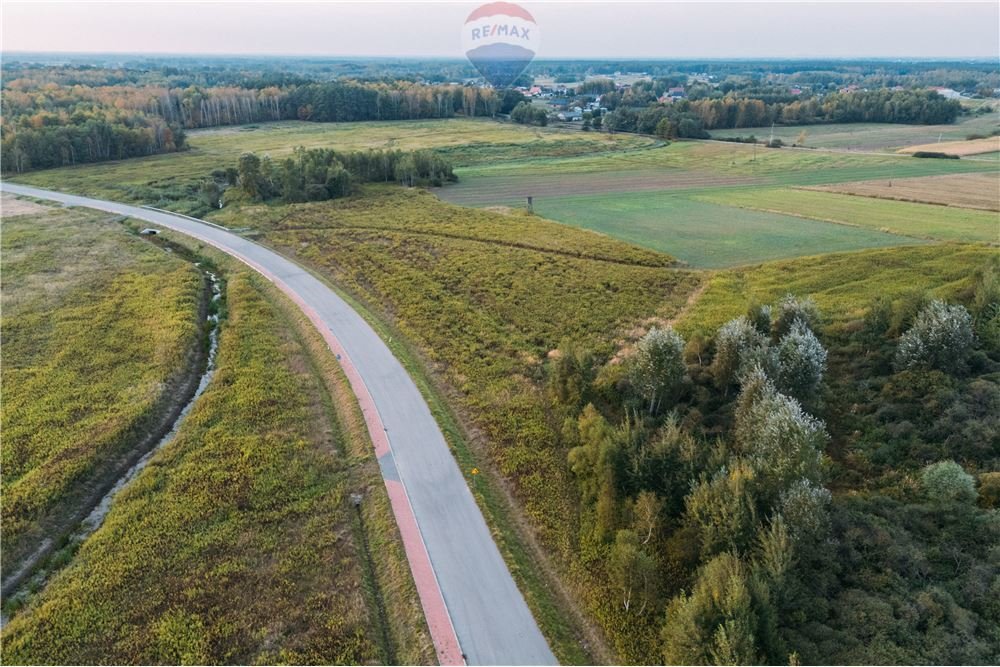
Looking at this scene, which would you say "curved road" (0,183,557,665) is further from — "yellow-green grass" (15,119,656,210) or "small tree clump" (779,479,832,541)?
"yellow-green grass" (15,119,656,210)

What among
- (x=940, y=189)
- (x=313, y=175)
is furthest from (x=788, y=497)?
(x=313, y=175)

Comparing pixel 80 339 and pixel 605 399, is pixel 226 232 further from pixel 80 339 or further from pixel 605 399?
pixel 605 399

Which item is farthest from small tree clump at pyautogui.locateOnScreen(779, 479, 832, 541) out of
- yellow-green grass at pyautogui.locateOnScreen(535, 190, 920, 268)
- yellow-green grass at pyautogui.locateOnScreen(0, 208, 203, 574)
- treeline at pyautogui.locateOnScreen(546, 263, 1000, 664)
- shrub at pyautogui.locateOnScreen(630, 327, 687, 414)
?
yellow-green grass at pyautogui.locateOnScreen(535, 190, 920, 268)

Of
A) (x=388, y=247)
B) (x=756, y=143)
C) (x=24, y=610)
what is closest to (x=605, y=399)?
(x=24, y=610)

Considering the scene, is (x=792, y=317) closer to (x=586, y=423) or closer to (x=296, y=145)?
(x=586, y=423)

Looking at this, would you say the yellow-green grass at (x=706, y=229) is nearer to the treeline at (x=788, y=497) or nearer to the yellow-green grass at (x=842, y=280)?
the yellow-green grass at (x=842, y=280)

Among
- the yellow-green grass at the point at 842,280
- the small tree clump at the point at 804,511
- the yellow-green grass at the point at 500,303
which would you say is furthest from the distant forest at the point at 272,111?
the small tree clump at the point at 804,511
